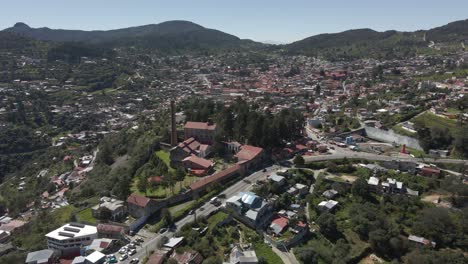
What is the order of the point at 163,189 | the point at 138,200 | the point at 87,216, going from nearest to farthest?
the point at 138,200 < the point at 87,216 < the point at 163,189

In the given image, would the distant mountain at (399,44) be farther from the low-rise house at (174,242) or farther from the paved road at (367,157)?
the low-rise house at (174,242)

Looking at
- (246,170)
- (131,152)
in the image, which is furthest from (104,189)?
(246,170)

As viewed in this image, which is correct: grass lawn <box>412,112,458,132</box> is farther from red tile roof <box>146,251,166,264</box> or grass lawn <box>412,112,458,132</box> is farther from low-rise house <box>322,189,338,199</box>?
red tile roof <box>146,251,166,264</box>

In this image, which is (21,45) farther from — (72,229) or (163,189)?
(72,229)

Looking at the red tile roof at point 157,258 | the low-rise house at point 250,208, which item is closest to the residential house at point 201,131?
the low-rise house at point 250,208

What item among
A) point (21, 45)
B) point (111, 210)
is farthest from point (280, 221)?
point (21, 45)

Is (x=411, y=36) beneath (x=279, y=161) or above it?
above

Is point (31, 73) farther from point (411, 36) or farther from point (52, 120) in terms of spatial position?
point (411, 36)

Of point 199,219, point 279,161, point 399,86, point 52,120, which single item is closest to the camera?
point 199,219
